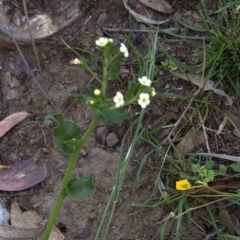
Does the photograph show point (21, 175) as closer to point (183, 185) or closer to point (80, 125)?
point (80, 125)

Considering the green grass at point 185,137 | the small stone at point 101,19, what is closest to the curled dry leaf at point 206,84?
the green grass at point 185,137

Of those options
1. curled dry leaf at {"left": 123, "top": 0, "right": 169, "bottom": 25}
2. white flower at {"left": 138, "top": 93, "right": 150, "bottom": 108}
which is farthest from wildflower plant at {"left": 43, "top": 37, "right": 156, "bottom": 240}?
curled dry leaf at {"left": 123, "top": 0, "right": 169, "bottom": 25}

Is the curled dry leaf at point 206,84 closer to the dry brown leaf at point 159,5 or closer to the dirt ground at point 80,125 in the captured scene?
the dirt ground at point 80,125

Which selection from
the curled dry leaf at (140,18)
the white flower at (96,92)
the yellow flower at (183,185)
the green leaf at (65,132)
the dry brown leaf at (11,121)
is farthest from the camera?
the curled dry leaf at (140,18)

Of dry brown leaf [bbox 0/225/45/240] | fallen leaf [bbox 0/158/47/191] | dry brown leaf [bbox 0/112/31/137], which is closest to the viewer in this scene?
dry brown leaf [bbox 0/225/45/240]

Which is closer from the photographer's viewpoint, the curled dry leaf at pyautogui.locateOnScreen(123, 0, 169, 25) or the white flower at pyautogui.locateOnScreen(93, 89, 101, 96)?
the white flower at pyautogui.locateOnScreen(93, 89, 101, 96)

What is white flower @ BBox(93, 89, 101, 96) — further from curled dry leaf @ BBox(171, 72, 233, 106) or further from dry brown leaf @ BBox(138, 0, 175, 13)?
dry brown leaf @ BBox(138, 0, 175, 13)
